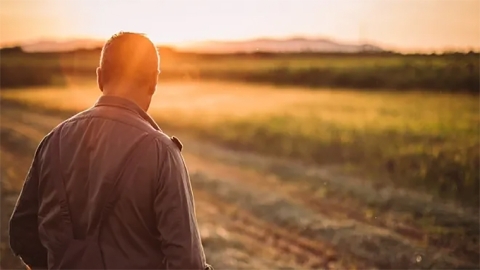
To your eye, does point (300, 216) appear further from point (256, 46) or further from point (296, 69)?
point (256, 46)

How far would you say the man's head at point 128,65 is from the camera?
1229 mm

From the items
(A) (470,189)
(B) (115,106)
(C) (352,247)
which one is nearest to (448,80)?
(A) (470,189)

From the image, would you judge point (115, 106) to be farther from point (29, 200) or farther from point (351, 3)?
point (351, 3)

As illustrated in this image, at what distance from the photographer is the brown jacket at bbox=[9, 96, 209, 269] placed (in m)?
1.16

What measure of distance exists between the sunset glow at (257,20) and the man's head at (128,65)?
319 centimetres

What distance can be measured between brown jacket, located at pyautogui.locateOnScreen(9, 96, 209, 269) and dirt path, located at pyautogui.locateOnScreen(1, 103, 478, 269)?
253 cm

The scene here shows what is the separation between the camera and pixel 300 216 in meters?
4.76

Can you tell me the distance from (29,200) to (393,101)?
4323mm

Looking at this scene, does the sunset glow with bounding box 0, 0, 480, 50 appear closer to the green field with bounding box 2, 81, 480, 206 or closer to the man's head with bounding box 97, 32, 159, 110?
the green field with bounding box 2, 81, 480, 206

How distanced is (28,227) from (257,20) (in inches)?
151

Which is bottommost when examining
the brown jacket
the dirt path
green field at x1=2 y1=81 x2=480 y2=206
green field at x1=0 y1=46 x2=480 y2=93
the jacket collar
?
the dirt path

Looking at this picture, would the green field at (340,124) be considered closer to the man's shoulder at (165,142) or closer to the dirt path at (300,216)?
→ the dirt path at (300,216)

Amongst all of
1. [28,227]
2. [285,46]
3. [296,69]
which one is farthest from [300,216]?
[28,227]

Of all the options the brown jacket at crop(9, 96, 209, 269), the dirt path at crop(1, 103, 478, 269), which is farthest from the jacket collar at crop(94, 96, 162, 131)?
the dirt path at crop(1, 103, 478, 269)
